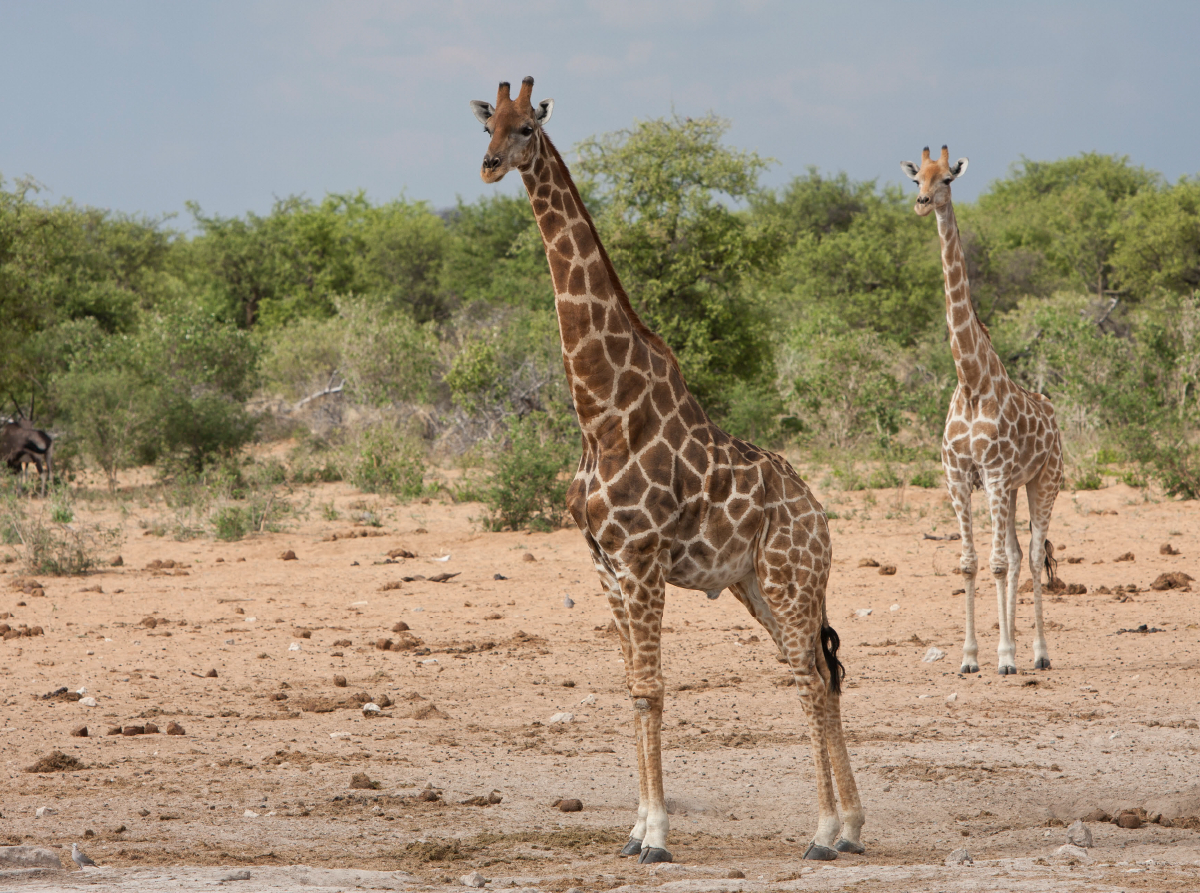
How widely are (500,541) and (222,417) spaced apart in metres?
6.38

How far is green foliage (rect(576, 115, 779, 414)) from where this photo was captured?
57.5 feet

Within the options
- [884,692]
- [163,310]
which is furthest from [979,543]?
[163,310]

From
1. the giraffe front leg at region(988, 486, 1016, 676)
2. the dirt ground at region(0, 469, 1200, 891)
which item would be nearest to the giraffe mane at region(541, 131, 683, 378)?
the dirt ground at region(0, 469, 1200, 891)

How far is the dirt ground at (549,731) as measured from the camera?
14.6 feet

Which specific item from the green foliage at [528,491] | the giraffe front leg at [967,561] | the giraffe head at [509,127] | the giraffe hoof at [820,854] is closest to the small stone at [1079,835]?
the giraffe hoof at [820,854]

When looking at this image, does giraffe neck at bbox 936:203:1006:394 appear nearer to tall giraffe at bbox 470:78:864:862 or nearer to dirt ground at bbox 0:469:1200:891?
dirt ground at bbox 0:469:1200:891

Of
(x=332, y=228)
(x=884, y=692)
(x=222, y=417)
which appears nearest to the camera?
(x=884, y=692)

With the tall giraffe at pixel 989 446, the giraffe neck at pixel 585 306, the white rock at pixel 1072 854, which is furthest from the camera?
the tall giraffe at pixel 989 446

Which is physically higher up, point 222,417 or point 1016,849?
point 222,417

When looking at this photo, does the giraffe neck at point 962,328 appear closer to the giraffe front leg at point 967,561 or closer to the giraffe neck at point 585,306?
the giraffe front leg at point 967,561

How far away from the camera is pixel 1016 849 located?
4.64 metres

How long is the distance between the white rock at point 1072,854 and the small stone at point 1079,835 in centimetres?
38

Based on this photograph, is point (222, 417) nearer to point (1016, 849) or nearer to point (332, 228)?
point (1016, 849)

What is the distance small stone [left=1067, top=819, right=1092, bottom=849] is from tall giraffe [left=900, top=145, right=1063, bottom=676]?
10.7 feet
